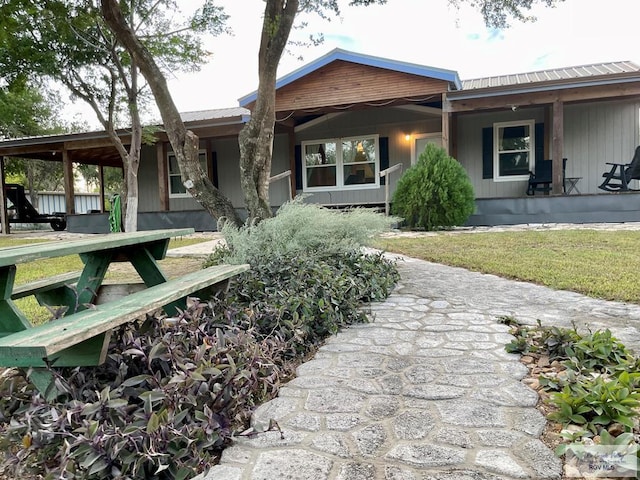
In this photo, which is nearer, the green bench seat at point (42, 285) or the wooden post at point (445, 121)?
the green bench seat at point (42, 285)

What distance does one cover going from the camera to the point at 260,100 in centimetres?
466

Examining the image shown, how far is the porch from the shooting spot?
28.6ft

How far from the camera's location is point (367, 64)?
996 centimetres

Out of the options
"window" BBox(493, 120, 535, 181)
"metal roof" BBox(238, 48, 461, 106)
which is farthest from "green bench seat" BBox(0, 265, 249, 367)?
"window" BBox(493, 120, 535, 181)

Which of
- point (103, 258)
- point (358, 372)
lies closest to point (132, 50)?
point (103, 258)

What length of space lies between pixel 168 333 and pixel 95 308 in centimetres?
37

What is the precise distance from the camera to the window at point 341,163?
11.9m

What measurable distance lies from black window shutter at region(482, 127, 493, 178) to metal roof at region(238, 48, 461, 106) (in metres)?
1.60

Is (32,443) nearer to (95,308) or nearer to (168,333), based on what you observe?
(95,308)

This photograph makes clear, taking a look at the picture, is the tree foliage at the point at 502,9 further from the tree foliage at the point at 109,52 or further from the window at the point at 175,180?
the window at the point at 175,180

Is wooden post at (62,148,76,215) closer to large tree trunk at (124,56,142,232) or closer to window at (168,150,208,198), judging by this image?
window at (168,150,208,198)

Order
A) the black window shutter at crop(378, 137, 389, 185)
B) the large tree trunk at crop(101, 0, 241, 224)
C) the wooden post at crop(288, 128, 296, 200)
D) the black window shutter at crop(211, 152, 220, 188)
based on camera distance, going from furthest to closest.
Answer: the black window shutter at crop(211, 152, 220, 188)
the wooden post at crop(288, 128, 296, 200)
the black window shutter at crop(378, 137, 389, 185)
the large tree trunk at crop(101, 0, 241, 224)

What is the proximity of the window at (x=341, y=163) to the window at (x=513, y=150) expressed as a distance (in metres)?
3.03

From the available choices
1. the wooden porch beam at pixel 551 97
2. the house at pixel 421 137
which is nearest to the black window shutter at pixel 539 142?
the house at pixel 421 137
